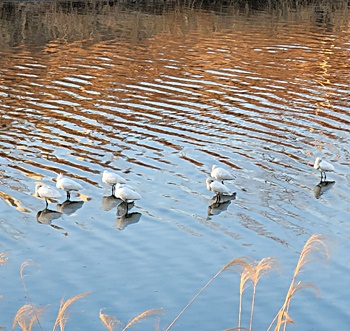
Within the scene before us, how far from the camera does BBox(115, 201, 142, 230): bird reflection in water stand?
11070mm

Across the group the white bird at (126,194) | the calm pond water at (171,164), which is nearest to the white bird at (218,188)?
the calm pond water at (171,164)

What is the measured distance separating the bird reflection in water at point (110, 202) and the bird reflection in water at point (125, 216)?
0.10 metres

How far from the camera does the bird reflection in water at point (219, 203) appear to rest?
11578mm

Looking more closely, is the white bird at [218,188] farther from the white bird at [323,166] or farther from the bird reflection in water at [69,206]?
the bird reflection in water at [69,206]

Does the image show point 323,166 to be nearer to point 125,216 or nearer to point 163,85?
point 125,216

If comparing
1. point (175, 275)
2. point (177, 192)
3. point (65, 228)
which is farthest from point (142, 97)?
point (175, 275)

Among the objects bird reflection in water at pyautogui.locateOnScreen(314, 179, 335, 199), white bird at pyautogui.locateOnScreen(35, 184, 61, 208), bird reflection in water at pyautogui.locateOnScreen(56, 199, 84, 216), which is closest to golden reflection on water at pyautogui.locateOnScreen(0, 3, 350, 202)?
bird reflection in water at pyautogui.locateOnScreen(314, 179, 335, 199)

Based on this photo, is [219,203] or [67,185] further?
[219,203]

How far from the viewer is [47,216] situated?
11.3 meters

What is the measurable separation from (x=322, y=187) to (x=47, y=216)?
389 cm

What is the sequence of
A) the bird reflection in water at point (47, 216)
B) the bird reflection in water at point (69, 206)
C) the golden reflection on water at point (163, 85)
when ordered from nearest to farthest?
the bird reflection in water at point (47, 216) < the bird reflection in water at point (69, 206) < the golden reflection on water at point (163, 85)

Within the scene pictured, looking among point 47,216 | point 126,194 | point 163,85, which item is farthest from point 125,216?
point 163,85

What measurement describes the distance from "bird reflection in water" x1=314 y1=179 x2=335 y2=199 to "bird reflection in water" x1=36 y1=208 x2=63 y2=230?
351 cm

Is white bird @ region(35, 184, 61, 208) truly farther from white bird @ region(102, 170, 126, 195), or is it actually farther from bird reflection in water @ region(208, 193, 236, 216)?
bird reflection in water @ region(208, 193, 236, 216)
